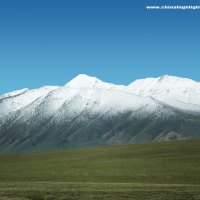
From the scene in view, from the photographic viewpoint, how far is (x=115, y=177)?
247ft

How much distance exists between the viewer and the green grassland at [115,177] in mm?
46562

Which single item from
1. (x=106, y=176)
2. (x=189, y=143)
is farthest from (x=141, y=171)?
(x=189, y=143)

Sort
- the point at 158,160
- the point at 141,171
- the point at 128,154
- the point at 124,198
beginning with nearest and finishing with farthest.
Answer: the point at 124,198 → the point at 141,171 → the point at 158,160 → the point at 128,154

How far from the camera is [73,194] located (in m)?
46.6

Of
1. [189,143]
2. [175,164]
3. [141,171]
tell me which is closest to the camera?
[141,171]

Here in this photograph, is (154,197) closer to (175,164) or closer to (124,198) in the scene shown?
(124,198)

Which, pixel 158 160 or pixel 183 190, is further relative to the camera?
pixel 158 160

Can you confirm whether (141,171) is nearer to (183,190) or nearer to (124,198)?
(183,190)

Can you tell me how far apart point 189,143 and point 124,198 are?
3498 inches

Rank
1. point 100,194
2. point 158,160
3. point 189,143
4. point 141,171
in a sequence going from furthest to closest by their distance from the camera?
point 189,143, point 158,160, point 141,171, point 100,194

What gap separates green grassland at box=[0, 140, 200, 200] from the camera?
46562 mm

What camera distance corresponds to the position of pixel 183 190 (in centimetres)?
4953

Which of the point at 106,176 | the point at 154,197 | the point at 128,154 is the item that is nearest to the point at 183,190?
the point at 154,197

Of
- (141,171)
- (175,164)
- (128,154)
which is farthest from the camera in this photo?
(128,154)
